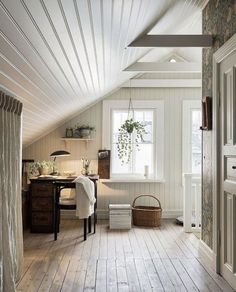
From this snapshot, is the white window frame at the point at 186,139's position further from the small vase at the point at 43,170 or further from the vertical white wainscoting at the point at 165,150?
the small vase at the point at 43,170

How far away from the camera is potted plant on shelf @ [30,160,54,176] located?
537cm

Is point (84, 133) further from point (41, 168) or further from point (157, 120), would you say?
point (157, 120)

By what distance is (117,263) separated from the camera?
354 centimetres

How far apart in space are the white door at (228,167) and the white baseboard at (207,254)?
21 centimetres

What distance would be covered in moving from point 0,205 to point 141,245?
230 centimetres

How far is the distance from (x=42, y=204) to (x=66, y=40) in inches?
123

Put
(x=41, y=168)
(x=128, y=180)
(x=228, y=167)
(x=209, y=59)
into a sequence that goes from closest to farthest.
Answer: (x=228, y=167) → (x=209, y=59) → (x=41, y=168) → (x=128, y=180)

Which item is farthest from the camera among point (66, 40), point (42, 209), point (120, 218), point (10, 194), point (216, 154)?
point (120, 218)

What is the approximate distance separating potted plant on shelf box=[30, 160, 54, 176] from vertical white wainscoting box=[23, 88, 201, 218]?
39 cm

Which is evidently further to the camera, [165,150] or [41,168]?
[165,150]

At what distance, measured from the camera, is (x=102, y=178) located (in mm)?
5918

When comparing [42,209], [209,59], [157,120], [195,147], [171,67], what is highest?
[171,67]

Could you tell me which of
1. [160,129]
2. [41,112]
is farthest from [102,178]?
[41,112]

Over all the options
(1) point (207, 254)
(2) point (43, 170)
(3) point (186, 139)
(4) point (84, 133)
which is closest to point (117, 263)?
(1) point (207, 254)
